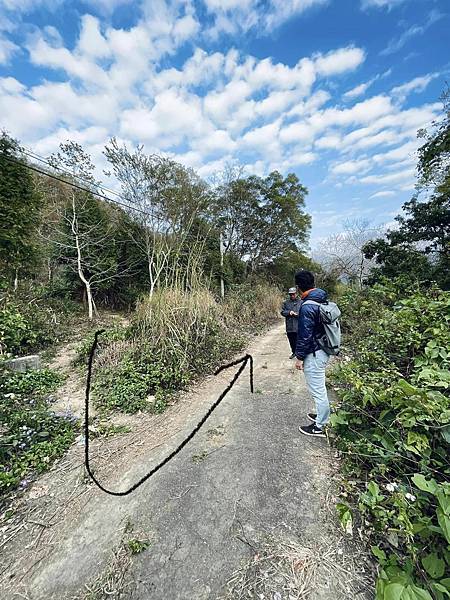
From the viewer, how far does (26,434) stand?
7.61ft

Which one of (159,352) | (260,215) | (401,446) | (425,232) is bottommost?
(401,446)

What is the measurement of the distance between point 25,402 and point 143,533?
250 cm

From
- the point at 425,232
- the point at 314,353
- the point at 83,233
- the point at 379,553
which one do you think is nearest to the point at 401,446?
the point at 379,553

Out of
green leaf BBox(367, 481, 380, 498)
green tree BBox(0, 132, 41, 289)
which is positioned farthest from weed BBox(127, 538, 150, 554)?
green tree BBox(0, 132, 41, 289)

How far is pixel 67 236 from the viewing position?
929 centimetres

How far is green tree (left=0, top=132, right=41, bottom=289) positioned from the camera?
6.39 m

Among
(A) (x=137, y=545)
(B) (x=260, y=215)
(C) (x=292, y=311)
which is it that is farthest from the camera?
(B) (x=260, y=215)

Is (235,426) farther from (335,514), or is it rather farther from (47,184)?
(47,184)

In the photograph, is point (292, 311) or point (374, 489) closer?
point (374, 489)

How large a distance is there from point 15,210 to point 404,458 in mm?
9016

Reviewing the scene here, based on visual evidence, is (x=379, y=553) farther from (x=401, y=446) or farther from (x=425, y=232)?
(x=425, y=232)

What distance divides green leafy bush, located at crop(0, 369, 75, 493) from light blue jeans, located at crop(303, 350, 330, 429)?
2.38 meters

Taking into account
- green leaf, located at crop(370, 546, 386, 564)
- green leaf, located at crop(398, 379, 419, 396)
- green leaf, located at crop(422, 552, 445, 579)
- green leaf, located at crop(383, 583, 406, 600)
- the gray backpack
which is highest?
the gray backpack

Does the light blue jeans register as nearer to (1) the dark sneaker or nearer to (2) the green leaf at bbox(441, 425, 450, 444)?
(1) the dark sneaker
